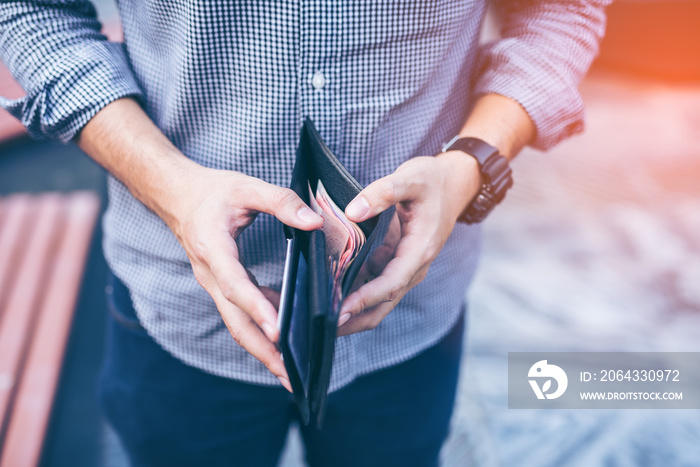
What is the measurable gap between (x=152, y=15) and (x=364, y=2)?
1.02 ft

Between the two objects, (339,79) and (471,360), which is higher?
(339,79)

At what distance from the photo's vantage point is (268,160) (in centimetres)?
75

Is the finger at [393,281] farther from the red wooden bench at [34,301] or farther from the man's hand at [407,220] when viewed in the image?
the red wooden bench at [34,301]

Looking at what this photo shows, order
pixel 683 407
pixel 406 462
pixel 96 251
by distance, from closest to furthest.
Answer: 1. pixel 406 462
2. pixel 683 407
3. pixel 96 251

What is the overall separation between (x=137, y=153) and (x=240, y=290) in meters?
0.32

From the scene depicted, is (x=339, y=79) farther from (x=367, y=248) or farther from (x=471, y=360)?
(x=471, y=360)

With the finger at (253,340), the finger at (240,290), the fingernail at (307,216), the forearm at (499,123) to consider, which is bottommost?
the finger at (253,340)

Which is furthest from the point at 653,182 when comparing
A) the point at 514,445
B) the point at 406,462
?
the point at 406,462

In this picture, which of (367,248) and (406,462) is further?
(406,462)

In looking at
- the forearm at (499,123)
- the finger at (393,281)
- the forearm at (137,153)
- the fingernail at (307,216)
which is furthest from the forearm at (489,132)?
the forearm at (137,153)

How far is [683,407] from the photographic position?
76.7 inches

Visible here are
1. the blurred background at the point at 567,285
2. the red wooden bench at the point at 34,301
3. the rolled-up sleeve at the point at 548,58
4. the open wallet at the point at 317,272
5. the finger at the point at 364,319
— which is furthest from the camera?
the blurred background at the point at 567,285

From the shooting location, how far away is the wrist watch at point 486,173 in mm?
745

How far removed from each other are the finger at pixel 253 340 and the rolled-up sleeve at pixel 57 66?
38 centimetres
